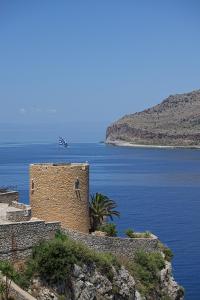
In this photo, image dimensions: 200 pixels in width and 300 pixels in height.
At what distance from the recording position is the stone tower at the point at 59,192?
2645 centimetres

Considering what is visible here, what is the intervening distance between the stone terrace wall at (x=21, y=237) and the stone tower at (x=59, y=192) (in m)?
2.38

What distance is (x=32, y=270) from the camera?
22672 mm

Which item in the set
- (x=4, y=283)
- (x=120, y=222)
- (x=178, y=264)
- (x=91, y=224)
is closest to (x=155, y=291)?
(x=91, y=224)

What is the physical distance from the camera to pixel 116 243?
27.4 meters

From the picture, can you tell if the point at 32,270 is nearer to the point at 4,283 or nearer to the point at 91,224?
the point at 4,283

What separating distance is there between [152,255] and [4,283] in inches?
373

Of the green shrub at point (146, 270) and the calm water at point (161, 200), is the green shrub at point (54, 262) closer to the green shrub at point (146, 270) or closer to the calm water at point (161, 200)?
the green shrub at point (146, 270)

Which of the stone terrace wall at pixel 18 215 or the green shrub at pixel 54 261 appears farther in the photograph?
the stone terrace wall at pixel 18 215

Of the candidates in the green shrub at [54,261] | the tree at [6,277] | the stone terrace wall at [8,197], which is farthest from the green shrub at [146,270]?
the tree at [6,277]

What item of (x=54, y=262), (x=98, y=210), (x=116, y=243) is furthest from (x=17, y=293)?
(x=98, y=210)

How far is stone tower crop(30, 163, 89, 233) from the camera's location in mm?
26453

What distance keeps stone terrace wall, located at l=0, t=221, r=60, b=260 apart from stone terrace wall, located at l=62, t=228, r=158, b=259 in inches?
55.4

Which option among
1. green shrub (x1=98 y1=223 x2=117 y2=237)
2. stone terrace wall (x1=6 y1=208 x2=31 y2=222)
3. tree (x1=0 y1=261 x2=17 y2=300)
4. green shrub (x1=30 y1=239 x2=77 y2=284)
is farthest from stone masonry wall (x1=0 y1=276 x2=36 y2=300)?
green shrub (x1=98 y1=223 x2=117 y2=237)

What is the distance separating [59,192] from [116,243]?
3.18 m
